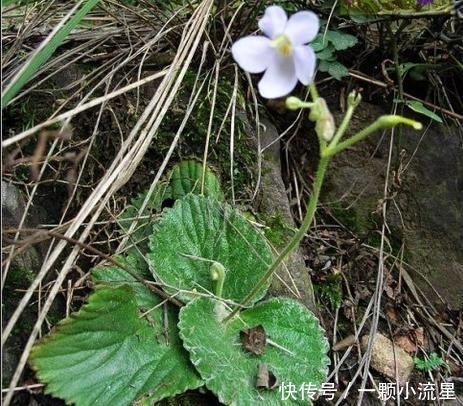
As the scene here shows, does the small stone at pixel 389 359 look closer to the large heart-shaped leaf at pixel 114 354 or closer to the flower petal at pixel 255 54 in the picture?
the large heart-shaped leaf at pixel 114 354

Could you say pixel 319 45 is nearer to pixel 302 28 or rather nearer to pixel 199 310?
pixel 302 28

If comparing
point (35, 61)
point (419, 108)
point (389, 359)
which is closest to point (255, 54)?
point (35, 61)

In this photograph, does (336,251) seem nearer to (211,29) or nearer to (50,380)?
(211,29)

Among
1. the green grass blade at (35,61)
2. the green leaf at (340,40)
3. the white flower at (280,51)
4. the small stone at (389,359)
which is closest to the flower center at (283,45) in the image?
the white flower at (280,51)

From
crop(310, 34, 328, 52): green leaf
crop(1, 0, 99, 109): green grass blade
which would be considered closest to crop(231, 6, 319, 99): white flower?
crop(1, 0, 99, 109): green grass blade

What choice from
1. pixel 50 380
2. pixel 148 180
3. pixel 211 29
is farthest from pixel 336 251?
pixel 50 380

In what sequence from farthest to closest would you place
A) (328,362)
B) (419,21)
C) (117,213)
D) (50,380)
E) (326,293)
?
(419,21), (326,293), (117,213), (328,362), (50,380)

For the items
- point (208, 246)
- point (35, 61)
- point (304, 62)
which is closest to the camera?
point (304, 62)
